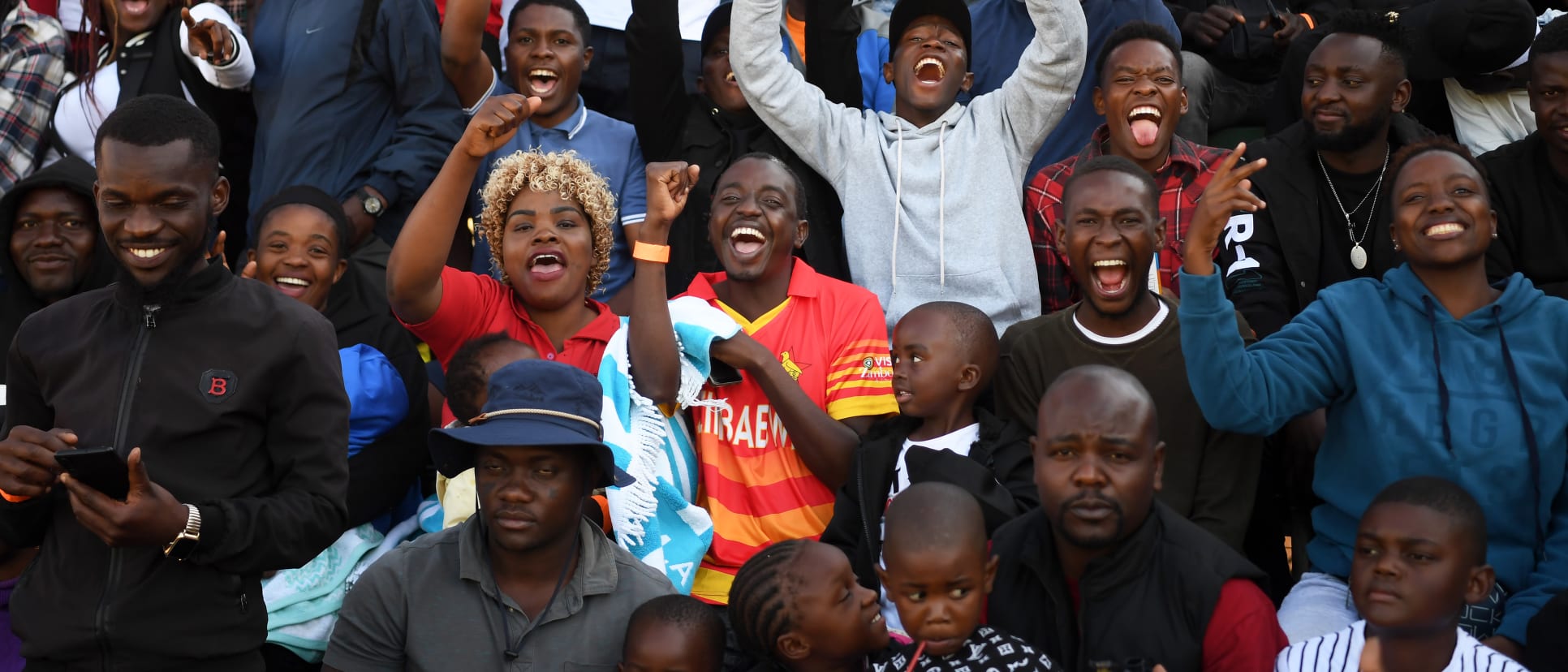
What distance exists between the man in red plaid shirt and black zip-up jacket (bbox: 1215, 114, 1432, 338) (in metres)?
0.20

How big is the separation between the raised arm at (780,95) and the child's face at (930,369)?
1404mm

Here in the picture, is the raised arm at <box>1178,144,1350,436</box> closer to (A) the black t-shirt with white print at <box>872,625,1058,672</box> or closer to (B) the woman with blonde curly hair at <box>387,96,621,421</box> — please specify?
(A) the black t-shirt with white print at <box>872,625,1058,672</box>

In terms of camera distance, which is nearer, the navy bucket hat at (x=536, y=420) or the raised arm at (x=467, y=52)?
the navy bucket hat at (x=536, y=420)

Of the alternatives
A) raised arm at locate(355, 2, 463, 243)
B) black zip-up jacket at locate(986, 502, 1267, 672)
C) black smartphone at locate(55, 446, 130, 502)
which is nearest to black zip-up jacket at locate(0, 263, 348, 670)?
black smartphone at locate(55, 446, 130, 502)

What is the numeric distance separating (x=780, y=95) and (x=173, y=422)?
9.25 ft

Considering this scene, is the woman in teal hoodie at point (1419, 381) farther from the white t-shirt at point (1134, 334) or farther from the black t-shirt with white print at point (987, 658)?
the black t-shirt with white print at point (987, 658)

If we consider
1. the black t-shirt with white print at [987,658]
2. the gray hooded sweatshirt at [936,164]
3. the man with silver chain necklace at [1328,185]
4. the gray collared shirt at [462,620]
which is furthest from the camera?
the gray hooded sweatshirt at [936,164]

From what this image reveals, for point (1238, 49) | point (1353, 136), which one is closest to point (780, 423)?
point (1353, 136)

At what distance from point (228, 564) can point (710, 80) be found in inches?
129

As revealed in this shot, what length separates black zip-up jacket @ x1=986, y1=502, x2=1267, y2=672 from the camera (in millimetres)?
3449

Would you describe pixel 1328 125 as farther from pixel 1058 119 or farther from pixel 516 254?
pixel 516 254

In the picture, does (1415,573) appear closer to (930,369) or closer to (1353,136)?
(930,369)

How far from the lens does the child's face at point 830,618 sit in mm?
3715

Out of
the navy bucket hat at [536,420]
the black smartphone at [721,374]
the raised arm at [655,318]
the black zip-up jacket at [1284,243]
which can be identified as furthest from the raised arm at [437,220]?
the black zip-up jacket at [1284,243]
